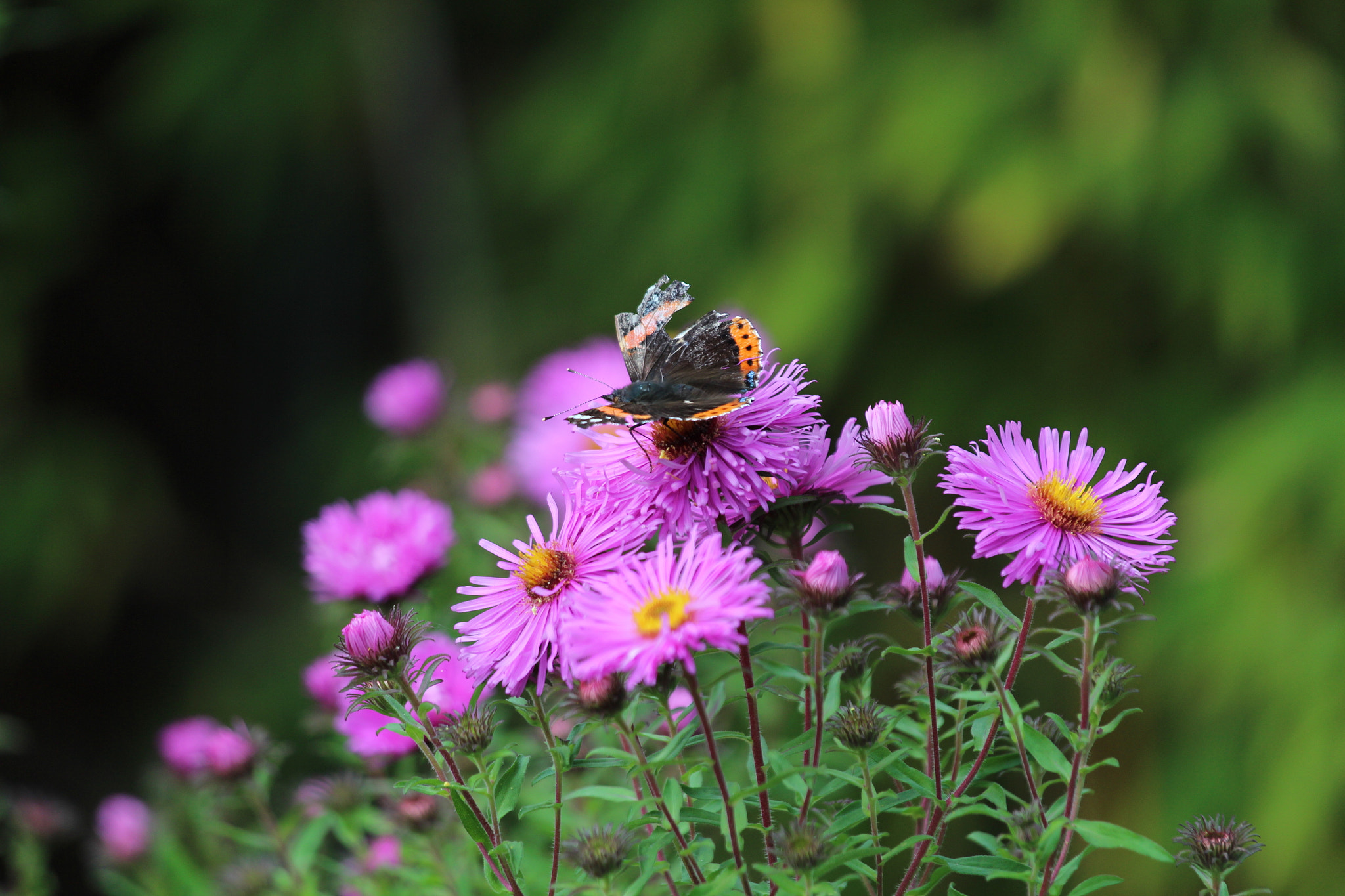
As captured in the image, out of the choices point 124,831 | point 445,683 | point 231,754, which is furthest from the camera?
point 124,831

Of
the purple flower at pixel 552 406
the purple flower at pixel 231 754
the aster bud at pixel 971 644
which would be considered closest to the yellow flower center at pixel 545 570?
the aster bud at pixel 971 644

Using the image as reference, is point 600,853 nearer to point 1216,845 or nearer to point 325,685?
point 1216,845

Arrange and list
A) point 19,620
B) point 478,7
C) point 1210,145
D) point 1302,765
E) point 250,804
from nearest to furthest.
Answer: point 250,804 → point 1302,765 → point 1210,145 → point 19,620 → point 478,7

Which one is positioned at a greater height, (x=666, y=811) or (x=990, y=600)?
(x=990, y=600)

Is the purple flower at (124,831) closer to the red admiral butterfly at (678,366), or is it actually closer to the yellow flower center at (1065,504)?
the red admiral butterfly at (678,366)

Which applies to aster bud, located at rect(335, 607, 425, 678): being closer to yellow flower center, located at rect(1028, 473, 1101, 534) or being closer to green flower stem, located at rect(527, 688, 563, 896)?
green flower stem, located at rect(527, 688, 563, 896)

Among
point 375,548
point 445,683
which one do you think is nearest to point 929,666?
point 445,683

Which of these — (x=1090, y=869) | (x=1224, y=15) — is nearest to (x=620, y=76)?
(x=1224, y=15)

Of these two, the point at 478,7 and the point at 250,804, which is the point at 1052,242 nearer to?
the point at 250,804
